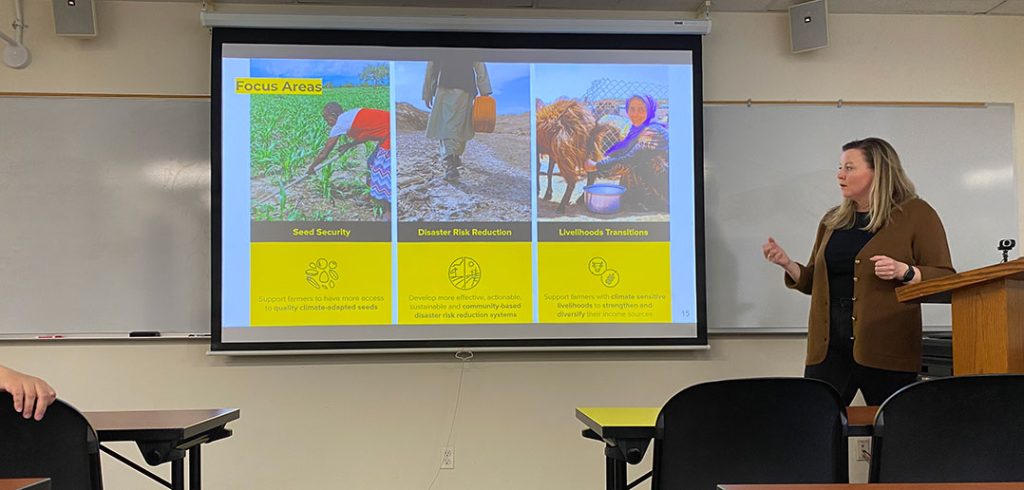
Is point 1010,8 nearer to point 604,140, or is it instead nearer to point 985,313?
point 604,140

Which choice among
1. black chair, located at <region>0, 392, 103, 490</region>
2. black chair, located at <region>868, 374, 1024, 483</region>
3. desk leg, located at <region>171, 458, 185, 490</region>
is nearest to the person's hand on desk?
black chair, located at <region>0, 392, 103, 490</region>

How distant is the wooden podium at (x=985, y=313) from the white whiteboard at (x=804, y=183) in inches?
67.8

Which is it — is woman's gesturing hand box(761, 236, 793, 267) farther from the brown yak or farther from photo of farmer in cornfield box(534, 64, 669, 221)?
the brown yak

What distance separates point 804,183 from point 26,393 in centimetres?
349

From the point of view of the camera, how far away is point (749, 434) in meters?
1.89

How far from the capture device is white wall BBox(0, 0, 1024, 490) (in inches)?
154

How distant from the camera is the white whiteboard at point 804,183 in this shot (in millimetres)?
4145

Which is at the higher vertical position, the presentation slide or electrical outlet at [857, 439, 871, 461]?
the presentation slide

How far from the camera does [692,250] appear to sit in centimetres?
400

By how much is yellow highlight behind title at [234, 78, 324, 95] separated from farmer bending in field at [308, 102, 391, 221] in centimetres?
10

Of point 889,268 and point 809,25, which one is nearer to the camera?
point 889,268

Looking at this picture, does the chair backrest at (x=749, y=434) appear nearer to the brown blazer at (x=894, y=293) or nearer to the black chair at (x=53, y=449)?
the brown blazer at (x=894, y=293)

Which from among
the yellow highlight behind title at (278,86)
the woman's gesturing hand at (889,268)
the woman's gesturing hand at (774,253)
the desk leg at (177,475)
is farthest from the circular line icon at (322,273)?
the woman's gesturing hand at (889,268)

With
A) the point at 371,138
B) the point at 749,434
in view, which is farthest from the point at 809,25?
the point at 749,434
